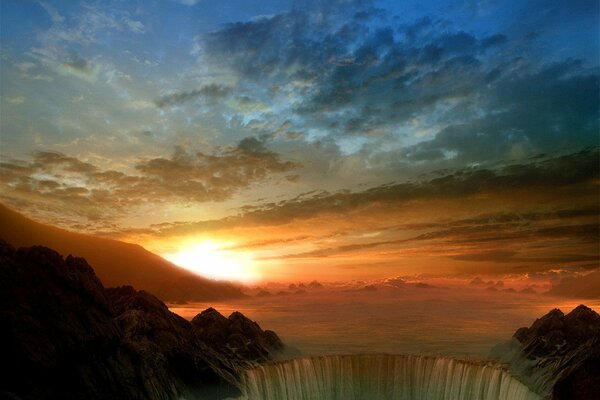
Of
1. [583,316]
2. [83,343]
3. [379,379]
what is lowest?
[379,379]

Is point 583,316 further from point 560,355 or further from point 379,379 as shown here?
point 379,379

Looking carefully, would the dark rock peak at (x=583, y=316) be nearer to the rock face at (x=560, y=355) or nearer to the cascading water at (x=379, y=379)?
the rock face at (x=560, y=355)

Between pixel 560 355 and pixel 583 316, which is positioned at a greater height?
pixel 583 316

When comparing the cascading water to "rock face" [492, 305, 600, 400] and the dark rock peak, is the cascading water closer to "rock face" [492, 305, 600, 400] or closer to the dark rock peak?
"rock face" [492, 305, 600, 400]

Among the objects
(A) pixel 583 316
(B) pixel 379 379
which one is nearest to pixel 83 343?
(B) pixel 379 379

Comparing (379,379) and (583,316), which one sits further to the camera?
(379,379)

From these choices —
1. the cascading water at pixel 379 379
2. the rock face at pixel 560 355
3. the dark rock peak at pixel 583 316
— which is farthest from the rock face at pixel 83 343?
the dark rock peak at pixel 583 316

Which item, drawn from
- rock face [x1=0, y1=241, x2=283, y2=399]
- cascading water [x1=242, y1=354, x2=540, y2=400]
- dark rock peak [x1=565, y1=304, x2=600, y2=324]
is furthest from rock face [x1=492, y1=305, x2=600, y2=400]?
rock face [x1=0, y1=241, x2=283, y2=399]
